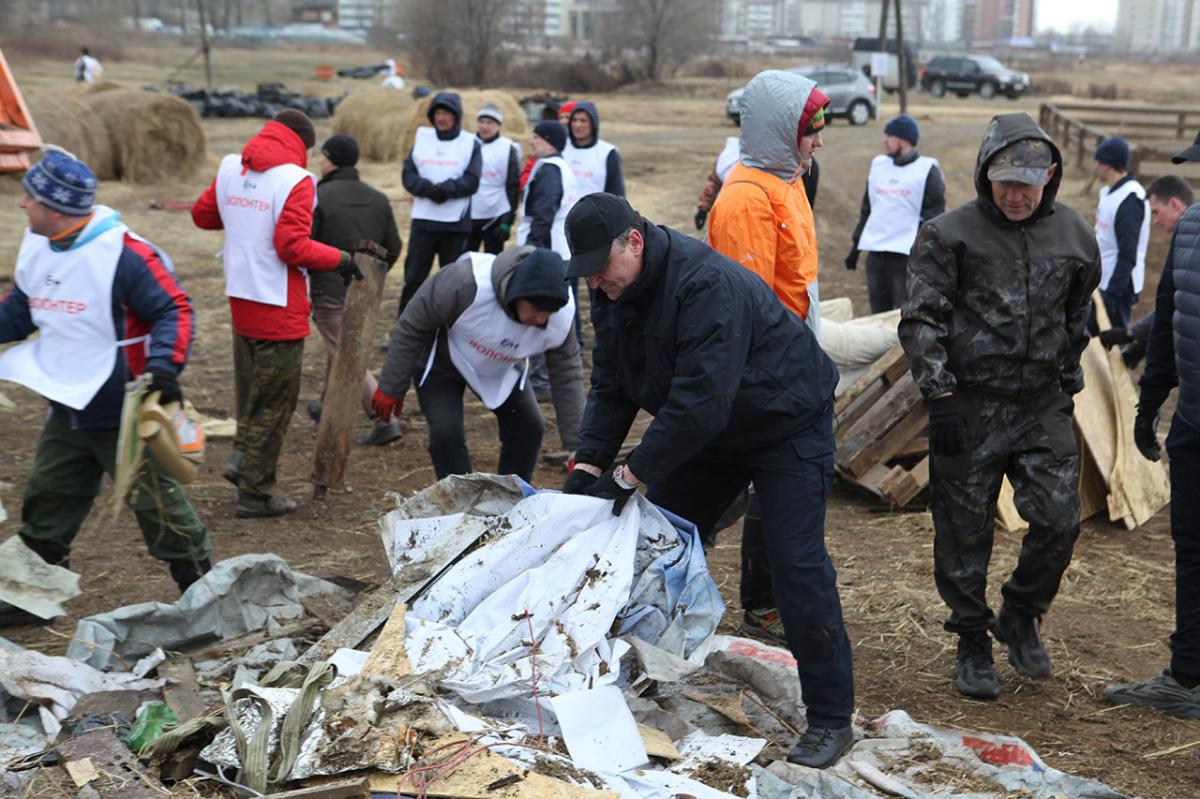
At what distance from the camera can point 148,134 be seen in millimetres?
20297

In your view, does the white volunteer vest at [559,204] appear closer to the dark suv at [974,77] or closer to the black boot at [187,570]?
the black boot at [187,570]

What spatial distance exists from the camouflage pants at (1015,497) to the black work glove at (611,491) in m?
1.24

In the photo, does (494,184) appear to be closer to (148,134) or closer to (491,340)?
(491,340)

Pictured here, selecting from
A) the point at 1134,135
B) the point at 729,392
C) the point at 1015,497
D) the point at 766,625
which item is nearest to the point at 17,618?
the point at 766,625

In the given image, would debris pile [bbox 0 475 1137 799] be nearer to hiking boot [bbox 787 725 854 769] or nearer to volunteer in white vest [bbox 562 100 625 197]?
hiking boot [bbox 787 725 854 769]

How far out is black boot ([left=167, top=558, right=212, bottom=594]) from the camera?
5648 millimetres

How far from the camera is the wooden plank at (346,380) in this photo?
7.37m

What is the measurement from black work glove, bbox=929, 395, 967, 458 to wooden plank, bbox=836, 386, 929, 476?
2.48 m

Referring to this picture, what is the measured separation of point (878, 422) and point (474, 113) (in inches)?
646

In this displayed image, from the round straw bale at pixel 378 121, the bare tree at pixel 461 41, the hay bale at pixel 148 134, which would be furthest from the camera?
the bare tree at pixel 461 41

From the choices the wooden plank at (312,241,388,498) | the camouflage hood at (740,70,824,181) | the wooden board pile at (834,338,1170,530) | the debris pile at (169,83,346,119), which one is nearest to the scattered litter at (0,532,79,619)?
the wooden plank at (312,241,388,498)

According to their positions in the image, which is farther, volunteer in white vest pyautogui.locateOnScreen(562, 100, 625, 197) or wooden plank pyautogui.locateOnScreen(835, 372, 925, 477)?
volunteer in white vest pyautogui.locateOnScreen(562, 100, 625, 197)

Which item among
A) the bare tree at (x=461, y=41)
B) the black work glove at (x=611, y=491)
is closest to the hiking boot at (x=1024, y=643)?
the black work glove at (x=611, y=491)

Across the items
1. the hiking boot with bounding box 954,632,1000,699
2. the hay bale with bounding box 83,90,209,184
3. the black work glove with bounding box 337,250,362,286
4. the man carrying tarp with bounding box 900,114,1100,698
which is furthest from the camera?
the hay bale with bounding box 83,90,209,184
